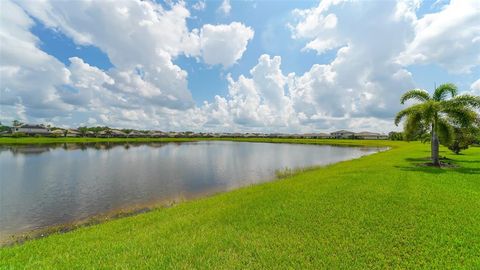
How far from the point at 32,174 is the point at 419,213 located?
33609 mm

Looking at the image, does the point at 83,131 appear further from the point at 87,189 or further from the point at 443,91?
the point at 443,91

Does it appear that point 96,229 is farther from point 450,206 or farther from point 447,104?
point 447,104

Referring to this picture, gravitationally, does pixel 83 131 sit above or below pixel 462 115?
above

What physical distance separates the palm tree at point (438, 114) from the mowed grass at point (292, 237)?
11.0 metres

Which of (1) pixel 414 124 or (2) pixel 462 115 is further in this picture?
(1) pixel 414 124

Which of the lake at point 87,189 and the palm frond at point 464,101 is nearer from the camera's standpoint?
the lake at point 87,189

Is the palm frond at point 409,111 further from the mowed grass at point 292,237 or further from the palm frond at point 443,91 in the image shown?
the mowed grass at point 292,237

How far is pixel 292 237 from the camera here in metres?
7.14

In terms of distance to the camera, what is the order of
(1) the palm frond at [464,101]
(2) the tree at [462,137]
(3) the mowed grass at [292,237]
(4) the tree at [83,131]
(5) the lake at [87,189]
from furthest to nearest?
(4) the tree at [83,131], (2) the tree at [462,137], (1) the palm frond at [464,101], (5) the lake at [87,189], (3) the mowed grass at [292,237]

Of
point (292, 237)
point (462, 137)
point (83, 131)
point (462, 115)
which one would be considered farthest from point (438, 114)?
point (83, 131)

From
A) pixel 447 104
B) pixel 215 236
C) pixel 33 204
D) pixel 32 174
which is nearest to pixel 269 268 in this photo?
pixel 215 236

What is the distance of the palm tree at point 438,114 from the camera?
1903cm

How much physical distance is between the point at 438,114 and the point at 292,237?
73.5 feet

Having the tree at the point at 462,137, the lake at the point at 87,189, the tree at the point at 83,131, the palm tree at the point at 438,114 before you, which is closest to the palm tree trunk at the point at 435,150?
the palm tree at the point at 438,114
